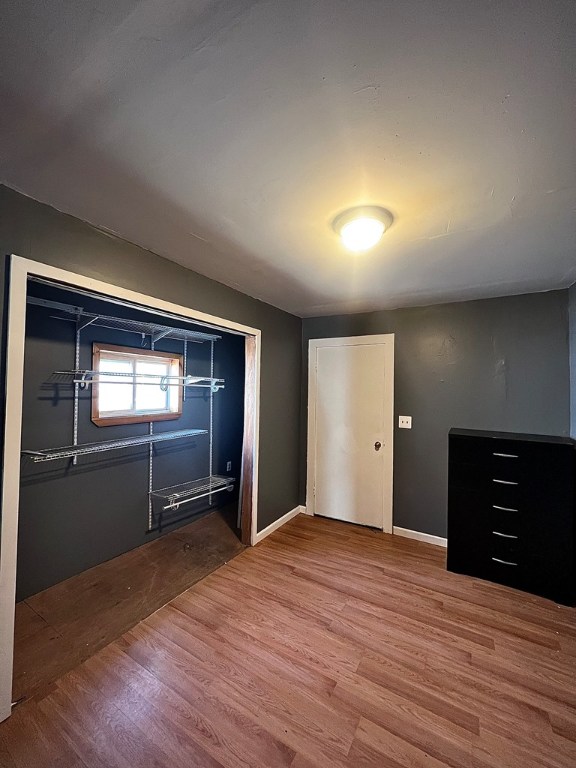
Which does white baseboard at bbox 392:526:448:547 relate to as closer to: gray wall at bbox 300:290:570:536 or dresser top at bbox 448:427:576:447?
gray wall at bbox 300:290:570:536

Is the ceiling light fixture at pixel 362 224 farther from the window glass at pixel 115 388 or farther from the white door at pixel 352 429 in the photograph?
the window glass at pixel 115 388

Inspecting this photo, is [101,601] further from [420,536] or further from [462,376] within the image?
[462,376]

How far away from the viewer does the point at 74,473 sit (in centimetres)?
233

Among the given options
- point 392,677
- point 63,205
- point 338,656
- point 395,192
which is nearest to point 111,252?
point 63,205

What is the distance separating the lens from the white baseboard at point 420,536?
115 inches

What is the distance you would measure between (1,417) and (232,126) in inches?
57.5

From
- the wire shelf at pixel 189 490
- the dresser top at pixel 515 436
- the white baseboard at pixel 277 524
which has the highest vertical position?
the dresser top at pixel 515 436

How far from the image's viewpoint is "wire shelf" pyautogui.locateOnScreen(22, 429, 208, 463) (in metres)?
1.92

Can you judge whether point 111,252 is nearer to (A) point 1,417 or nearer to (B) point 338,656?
(A) point 1,417

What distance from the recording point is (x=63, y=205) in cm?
145

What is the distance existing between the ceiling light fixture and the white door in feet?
5.81

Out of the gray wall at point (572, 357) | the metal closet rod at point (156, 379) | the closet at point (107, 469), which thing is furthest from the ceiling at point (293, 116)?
the metal closet rod at point (156, 379)

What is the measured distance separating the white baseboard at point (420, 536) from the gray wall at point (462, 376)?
0.05 meters

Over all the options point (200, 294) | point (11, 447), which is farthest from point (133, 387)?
point (11, 447)
